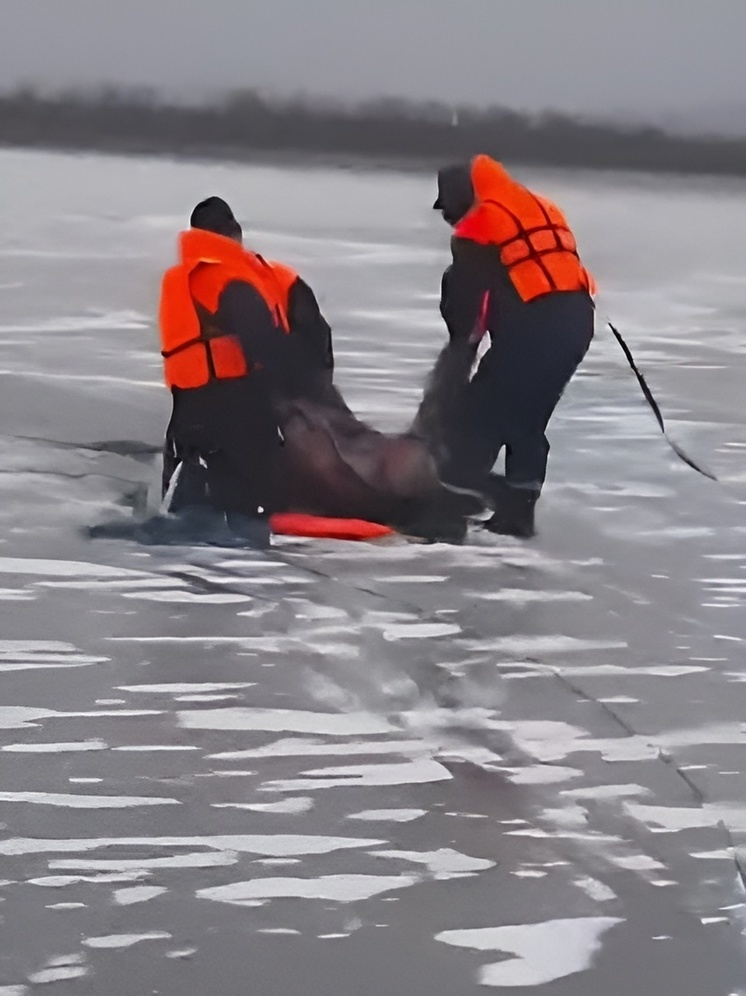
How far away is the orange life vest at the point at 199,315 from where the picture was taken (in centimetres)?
124

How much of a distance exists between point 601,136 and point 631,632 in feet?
4.17

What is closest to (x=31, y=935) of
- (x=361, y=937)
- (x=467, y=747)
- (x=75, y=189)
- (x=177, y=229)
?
(x=361, y=937)

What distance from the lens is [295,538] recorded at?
1304 millimetres

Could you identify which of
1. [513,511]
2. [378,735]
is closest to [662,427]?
[513,511]

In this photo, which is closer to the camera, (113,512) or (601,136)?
(113,512)

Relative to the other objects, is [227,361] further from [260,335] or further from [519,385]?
[519,385]

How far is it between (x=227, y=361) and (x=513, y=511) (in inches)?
13.8

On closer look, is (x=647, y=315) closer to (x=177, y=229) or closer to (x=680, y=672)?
(x=177, y=229)

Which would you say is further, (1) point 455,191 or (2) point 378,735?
(1) point 455,191

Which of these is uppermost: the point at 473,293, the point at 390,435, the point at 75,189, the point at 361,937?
the point at 75,189

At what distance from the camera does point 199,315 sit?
125cm

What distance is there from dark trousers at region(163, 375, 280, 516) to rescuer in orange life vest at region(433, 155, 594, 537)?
195mm

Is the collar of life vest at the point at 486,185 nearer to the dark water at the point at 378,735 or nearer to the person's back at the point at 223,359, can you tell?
the person's back at the point at 223,359

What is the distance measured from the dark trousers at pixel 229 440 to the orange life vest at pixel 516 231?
0.90ft
